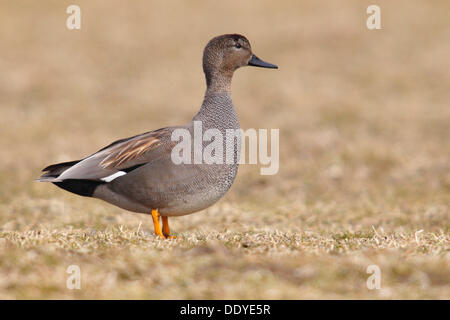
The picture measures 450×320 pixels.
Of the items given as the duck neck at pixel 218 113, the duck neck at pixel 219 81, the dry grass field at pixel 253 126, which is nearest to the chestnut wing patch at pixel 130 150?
the duck neck at pixel 218 113

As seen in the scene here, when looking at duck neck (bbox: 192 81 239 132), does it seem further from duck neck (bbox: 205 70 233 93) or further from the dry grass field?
the dry grass field

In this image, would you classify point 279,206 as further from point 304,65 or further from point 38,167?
point 304,65

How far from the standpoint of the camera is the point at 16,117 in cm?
1422

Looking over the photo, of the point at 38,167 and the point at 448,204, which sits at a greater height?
the point at 38,167

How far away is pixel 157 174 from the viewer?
17.9 ft

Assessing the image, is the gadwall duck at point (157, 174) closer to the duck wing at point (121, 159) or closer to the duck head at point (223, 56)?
the duck wing at point (121, 159)

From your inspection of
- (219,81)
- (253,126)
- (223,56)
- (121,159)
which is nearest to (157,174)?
(121,159)

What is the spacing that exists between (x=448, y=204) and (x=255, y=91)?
8905 millimetres

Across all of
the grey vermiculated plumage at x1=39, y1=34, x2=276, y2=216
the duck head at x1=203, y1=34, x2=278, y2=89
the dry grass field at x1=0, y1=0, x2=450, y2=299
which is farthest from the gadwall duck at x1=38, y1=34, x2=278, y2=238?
the dry grass field at x1=0, y1=0, x2=450, y2=299

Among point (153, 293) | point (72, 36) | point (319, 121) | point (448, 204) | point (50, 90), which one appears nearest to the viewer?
point (153, 293)

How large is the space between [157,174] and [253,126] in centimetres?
849

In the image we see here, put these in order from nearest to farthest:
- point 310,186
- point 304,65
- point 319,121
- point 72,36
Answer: point 310,186, point 319,121, point 304,65, point 72,36

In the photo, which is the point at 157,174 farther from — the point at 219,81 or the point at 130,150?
the point at 219,81

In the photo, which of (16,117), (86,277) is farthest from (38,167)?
(86,277)
